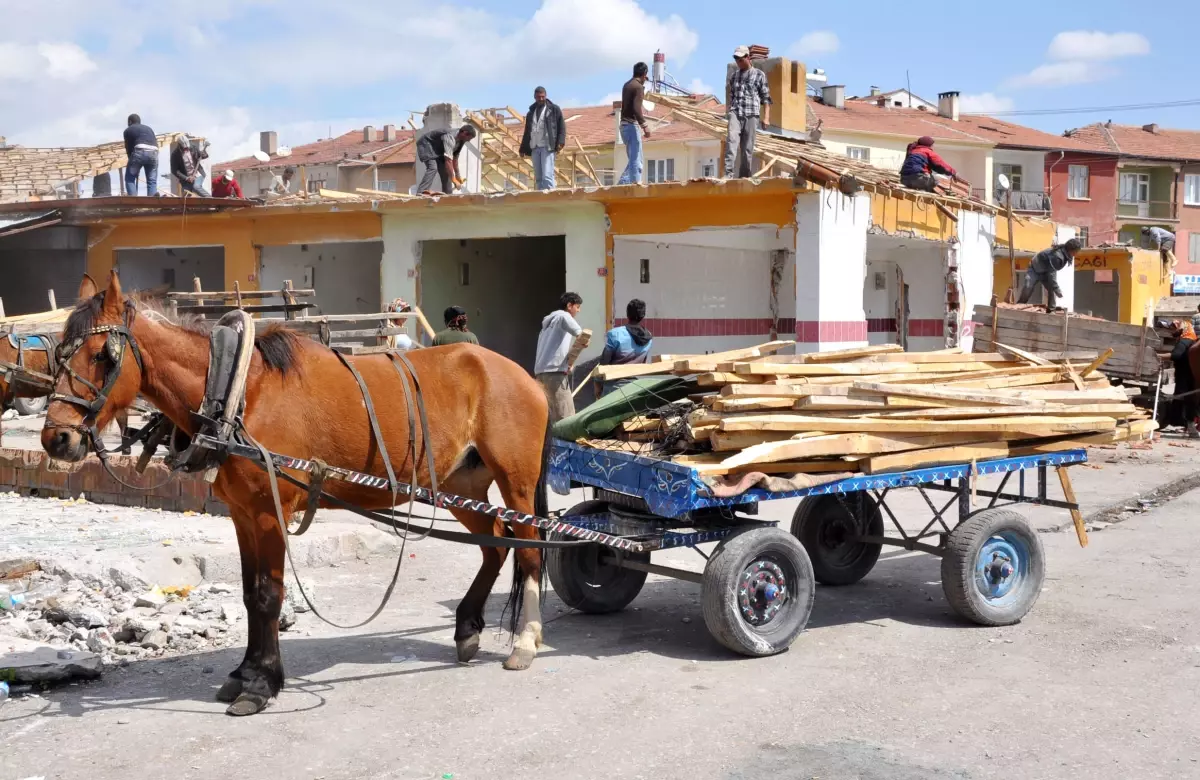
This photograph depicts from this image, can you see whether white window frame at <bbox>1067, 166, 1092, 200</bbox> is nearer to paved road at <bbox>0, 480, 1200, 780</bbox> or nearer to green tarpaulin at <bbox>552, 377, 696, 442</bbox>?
paved road at <bbox>0, 480, 1200, 780</bbox>

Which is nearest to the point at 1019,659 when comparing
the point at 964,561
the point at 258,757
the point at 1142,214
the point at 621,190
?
the point at 964,561

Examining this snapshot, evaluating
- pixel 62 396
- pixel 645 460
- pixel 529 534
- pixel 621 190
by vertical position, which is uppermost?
pixel 621 190

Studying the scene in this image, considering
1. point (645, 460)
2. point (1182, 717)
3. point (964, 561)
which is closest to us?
point (1182, 717)

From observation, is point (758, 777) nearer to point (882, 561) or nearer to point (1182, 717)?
point (1182, 717)

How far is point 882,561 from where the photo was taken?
9453 mm

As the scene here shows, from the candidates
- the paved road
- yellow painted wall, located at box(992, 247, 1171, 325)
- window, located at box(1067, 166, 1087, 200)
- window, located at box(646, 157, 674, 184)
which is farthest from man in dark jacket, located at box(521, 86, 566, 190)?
window, located at box(1067, 166, 1087, 200)

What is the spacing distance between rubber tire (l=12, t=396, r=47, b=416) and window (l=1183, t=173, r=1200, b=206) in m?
58.1

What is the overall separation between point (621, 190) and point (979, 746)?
13149 millimetres

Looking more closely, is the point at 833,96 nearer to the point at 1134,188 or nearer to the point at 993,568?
the point at 1134,188

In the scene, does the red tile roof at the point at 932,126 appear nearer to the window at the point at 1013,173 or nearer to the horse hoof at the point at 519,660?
the window at the point at 1013,173

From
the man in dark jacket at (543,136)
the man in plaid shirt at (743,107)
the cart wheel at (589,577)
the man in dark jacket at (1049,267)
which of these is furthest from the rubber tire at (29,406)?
the man in dark jacket at (1049,267)

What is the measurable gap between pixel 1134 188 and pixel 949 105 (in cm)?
1144

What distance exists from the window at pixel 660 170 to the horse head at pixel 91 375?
41.2 m

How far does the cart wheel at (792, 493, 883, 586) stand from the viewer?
8.39 meters
